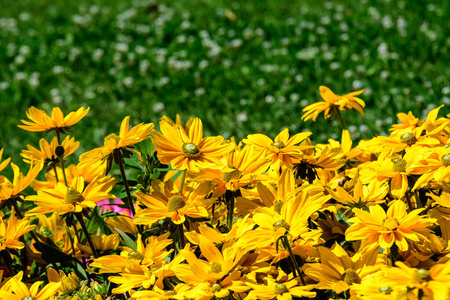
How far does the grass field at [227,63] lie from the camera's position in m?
4.21

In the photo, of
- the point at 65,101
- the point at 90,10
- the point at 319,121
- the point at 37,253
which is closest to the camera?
the point at 37,253

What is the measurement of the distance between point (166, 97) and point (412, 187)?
341 centimetres

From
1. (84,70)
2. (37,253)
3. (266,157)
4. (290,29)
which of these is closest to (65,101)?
(84,70)

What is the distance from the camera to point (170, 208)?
1394 millimetres

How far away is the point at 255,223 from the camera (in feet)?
4.40

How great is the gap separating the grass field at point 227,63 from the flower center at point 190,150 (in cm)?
212

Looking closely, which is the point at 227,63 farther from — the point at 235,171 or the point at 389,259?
the point at 389,259

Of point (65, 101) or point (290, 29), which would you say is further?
point (290, 29)

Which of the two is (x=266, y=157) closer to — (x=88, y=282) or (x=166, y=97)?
(x=88, y=282)

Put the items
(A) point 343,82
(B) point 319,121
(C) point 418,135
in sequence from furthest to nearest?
(A) point 343,82 < (B) point 319,121 < (C) point 418,135

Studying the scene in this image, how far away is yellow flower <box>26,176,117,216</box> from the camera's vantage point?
4.74 ft

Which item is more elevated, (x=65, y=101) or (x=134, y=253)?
(x=134, y=253)

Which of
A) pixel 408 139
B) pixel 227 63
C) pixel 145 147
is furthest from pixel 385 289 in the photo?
pixel 227 63

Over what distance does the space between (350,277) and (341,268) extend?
3 centimetres
